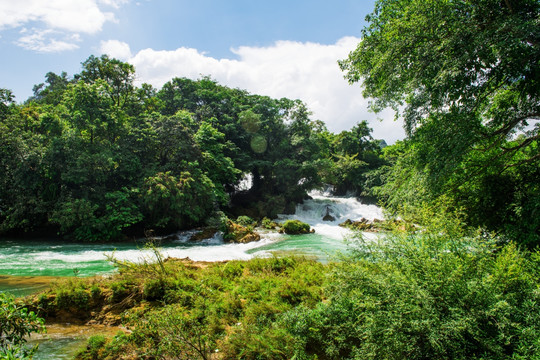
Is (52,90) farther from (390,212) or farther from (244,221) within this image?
(390,212)

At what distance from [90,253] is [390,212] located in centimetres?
1229

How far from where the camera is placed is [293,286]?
5.32 m

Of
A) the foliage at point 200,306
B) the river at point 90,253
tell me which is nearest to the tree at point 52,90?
the river at point 90,253

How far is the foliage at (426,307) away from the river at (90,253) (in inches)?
27.6

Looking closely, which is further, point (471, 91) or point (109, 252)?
point (109, 252)

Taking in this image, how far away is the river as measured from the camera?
6.65 meters

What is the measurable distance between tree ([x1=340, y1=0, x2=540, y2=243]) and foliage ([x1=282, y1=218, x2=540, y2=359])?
4031mm

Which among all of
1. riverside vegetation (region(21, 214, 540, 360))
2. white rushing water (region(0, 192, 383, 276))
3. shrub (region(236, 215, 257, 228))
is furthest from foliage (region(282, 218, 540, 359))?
shrub (region(236, 215, 257, 228))

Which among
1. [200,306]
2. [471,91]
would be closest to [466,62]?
[471,91]

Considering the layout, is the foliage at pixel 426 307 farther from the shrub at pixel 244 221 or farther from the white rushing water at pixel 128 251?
the shrub at pixel 244 221

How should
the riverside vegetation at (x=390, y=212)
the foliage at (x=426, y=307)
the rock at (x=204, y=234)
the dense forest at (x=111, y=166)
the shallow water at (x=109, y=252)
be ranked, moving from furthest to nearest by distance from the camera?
the rock at (x=204, y=234) < the dense forest at (x=111, y=166) < the shallow water at (x=109, y=252) < the riverside vegetation at (x=390, y=212) < the foliage at (x=426, y=307)

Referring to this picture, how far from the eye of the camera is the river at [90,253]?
21.8ft

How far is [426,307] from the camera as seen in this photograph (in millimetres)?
2863

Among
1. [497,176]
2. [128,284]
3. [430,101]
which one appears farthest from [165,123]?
[497,176]
